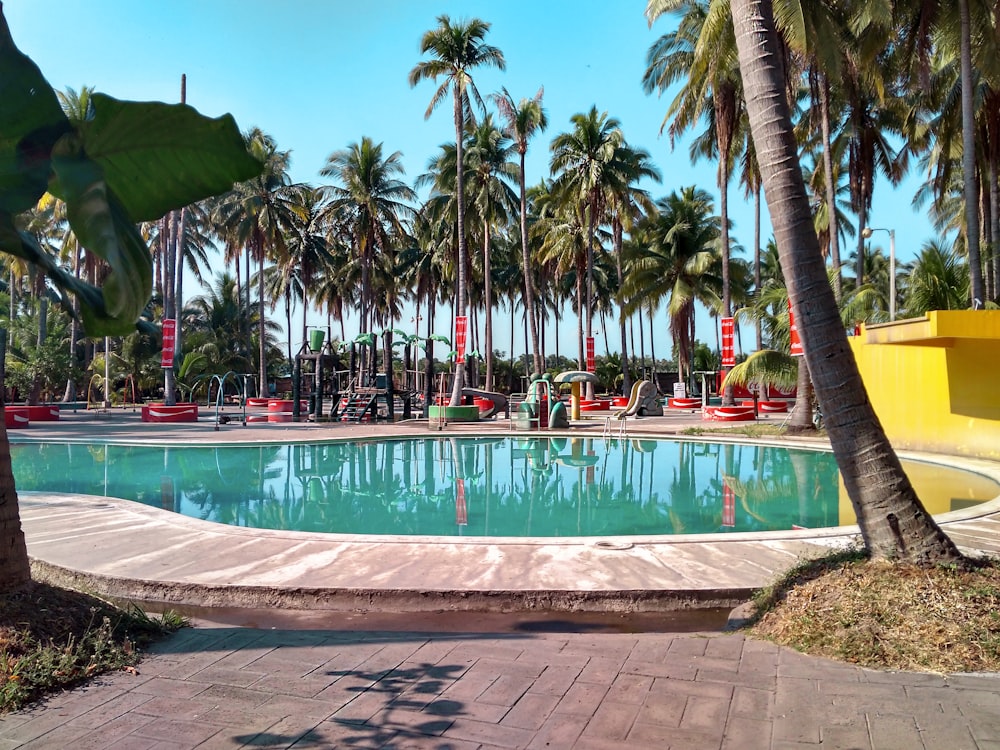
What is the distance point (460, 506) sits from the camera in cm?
1080

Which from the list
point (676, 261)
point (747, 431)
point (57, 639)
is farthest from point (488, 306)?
point (57, 639)

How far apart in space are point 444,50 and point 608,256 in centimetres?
1970

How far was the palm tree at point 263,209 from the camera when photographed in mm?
36688

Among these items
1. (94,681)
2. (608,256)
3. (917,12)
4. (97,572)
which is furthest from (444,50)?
(94,681)

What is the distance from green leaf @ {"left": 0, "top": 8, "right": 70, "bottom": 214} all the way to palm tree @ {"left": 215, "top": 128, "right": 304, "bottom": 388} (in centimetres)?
3421

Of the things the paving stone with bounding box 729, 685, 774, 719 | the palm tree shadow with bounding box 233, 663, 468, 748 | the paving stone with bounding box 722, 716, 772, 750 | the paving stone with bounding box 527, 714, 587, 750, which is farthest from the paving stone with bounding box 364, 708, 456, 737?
the paving stone with bounding box 729, 685, 774, 719

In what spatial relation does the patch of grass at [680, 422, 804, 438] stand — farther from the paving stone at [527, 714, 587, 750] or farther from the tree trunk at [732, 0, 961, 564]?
the paving stone at [527, 714, 587, 750]

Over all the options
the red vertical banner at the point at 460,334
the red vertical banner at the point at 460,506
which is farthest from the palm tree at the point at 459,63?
the red vertical banner at the point at 460,506

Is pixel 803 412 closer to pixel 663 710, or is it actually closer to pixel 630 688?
pixel 630 688

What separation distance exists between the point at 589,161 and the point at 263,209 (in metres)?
16.5

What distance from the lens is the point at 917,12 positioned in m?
16.6

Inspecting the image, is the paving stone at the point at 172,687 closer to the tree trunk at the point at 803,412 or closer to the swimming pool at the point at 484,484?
the swimming pool at the point at 484,484

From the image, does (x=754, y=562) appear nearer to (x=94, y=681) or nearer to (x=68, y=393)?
(x=94, y=681)

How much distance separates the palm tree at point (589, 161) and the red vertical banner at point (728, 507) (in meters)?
22.2
